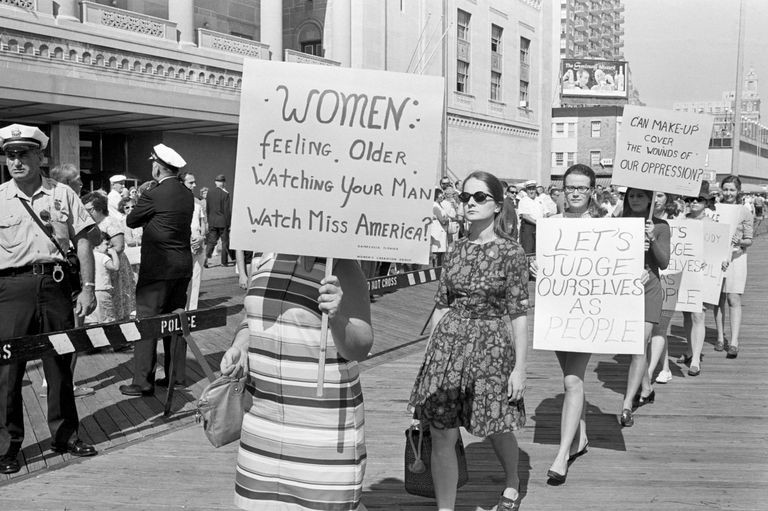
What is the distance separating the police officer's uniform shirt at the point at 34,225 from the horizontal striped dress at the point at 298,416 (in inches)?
112

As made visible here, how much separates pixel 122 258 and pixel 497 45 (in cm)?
4292

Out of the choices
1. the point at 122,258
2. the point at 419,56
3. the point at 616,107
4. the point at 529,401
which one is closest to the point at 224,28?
the point at 419,56

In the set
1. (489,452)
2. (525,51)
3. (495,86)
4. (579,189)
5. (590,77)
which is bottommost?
(489,452)

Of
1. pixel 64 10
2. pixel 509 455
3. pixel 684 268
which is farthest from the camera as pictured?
pixel 64 10

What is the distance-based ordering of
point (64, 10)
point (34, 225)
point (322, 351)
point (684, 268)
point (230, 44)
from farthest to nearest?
point (230, 44), point (64, 10), point (684, 268), point (34, 225), point (322, 351)

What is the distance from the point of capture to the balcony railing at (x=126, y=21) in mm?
22653

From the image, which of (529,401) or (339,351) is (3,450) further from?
(529,401)

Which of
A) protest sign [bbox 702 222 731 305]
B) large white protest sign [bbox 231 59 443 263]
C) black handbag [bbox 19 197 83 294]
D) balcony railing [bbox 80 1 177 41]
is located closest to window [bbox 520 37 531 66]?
balcony railing [bbox 80 1 177 41]

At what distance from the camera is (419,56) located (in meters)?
39.0

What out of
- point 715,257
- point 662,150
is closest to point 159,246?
point 662,150

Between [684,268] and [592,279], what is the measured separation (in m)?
3.45

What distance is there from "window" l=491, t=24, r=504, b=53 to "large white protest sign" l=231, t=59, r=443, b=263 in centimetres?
4749

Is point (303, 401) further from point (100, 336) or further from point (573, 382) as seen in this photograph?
point (100, 336)

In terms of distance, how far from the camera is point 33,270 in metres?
5.39
